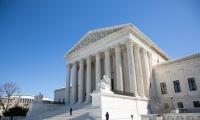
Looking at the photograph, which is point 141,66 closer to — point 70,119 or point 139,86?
point 139,86

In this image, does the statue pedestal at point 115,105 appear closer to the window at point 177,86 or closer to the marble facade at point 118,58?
the marble facade at point 118,58

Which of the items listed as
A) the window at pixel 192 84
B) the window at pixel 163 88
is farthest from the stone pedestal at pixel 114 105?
the window at pixel 192 84

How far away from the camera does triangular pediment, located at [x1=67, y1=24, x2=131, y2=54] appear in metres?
26.6

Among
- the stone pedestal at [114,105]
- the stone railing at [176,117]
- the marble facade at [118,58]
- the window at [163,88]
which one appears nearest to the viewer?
the stone railing at [176,117]

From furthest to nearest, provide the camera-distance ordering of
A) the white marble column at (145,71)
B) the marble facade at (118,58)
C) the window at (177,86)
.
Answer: the window at (177,86) → the white marble column at (145,71) → the marble facade at (118,58)

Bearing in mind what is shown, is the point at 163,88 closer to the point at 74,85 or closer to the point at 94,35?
the point at 94,35

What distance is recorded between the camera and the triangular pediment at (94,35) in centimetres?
2662

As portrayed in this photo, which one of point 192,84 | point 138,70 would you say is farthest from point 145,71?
point 192,84

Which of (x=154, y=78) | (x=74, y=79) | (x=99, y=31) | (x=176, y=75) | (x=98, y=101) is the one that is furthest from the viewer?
(x=74, y=79)

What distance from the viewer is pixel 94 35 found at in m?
30.8

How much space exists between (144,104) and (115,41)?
10.4 m

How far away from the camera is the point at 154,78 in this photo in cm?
2700

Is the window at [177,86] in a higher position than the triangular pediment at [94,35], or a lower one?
lower

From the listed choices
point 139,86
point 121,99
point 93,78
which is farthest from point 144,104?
point 93,78
